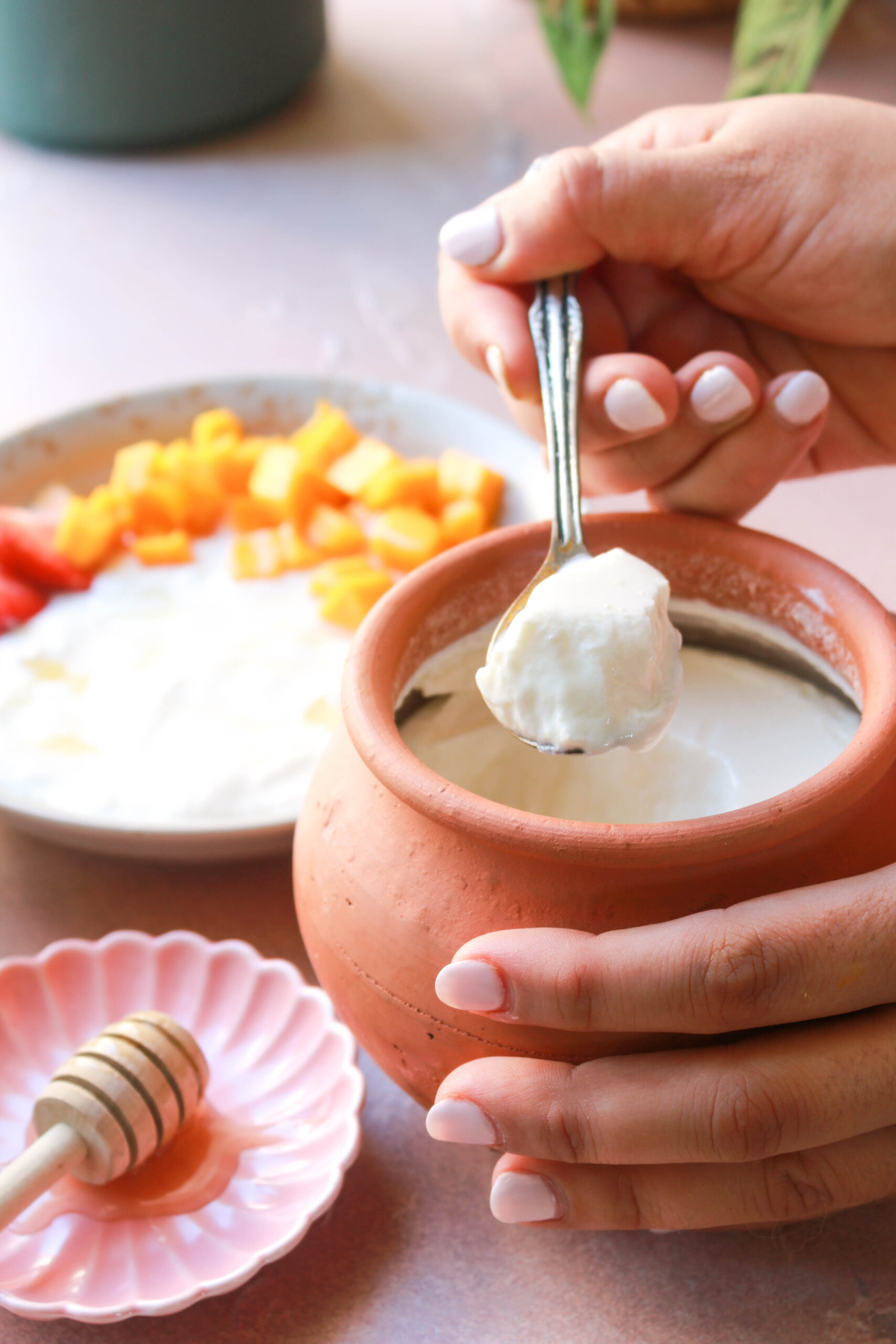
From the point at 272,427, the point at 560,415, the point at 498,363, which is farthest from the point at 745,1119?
the point at 272,427

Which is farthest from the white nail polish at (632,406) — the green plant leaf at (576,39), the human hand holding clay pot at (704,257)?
the green plant leaf at (576,39)

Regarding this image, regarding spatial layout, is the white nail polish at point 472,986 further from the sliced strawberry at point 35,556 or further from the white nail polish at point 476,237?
the sliced strawberry at point 35,556

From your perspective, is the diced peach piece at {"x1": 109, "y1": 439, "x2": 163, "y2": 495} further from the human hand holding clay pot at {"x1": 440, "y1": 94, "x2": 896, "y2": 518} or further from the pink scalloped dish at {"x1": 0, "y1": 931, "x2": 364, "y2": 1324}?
the pink scalloped dish at {"x1": 0, "y1": 931, "x2": 364, "y2": 1324}

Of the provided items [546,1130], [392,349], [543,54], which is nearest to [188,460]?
[392,349]

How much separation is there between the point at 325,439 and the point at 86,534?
0.28 m

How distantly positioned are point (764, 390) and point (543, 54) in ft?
5.75

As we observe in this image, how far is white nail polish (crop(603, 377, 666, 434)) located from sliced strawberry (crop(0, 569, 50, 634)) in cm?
66

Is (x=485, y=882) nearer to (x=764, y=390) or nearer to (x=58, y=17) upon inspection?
(x=764, y=390)

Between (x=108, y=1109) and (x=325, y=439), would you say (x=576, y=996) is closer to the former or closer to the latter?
(x=108, y=1109)

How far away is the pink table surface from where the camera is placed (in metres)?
0.64

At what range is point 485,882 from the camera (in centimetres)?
57

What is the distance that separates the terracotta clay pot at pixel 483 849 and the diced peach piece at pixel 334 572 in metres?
0.56

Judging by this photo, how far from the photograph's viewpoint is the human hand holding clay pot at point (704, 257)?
0.84m

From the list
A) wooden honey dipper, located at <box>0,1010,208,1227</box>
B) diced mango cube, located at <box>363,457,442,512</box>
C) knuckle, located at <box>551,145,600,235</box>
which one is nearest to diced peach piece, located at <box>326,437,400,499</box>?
diced mango cube, located at <box>363,457,442,512</box>
